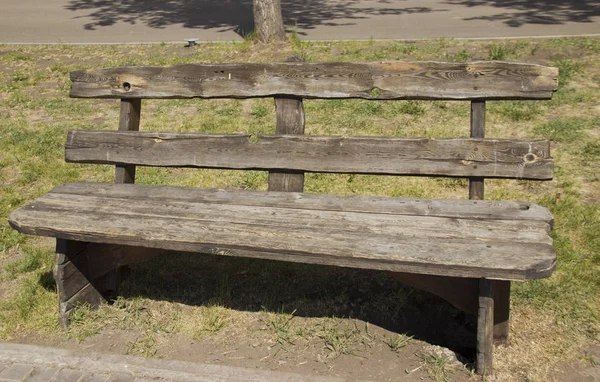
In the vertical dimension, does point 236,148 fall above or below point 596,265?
above

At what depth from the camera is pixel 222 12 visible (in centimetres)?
1315

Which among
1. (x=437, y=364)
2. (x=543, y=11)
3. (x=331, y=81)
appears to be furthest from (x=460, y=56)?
(x=437, y=364)

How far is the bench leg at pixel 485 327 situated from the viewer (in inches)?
132

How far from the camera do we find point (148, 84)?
15.0 ft

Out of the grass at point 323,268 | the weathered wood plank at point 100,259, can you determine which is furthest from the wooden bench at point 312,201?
the grass at point 323,268

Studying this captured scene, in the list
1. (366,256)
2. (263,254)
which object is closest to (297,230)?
(263,254)

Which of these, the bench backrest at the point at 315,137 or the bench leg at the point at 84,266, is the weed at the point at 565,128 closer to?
the bench backrest at the point at 315,137

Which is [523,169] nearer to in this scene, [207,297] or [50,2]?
[207,297]

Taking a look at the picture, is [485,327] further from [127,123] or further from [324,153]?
[127,123]

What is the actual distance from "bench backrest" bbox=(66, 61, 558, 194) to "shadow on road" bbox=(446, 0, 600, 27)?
22.4 feet

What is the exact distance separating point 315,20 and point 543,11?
375 cm

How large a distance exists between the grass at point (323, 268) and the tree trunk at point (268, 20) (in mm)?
1022

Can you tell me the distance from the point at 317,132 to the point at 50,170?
8.45 feet

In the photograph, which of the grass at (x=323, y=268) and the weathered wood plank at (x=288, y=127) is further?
the weathered wood plank at (x=288, y=127)
